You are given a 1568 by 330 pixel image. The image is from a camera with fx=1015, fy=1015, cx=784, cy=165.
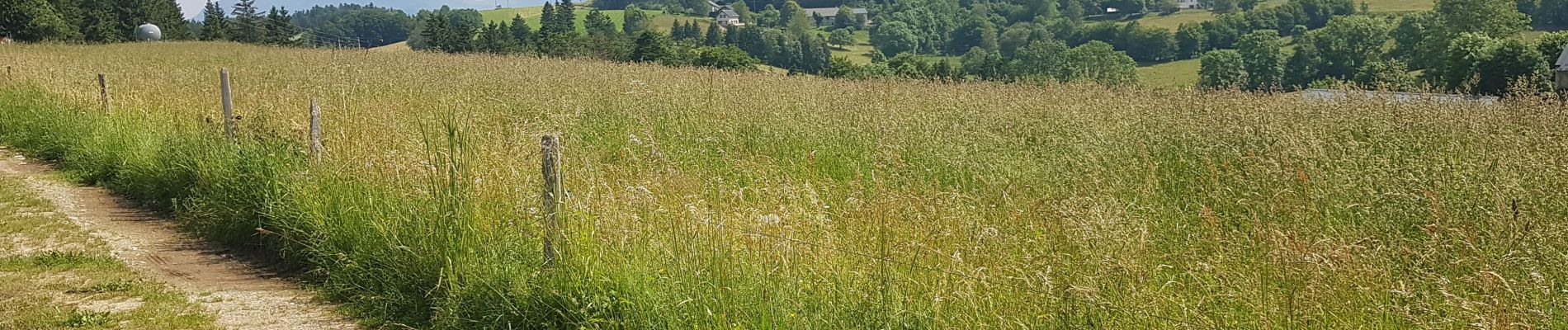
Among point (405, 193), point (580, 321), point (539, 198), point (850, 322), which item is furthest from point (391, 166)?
point (850, 322)

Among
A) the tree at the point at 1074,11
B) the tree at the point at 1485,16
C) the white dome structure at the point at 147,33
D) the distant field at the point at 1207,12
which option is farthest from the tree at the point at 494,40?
the tree at the point at 1074,11

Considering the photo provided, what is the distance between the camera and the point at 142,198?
8.78m

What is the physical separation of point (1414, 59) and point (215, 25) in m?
56.1

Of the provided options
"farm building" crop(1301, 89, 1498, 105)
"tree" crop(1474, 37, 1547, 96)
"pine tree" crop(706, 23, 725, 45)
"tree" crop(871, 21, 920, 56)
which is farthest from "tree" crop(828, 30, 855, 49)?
"farm building" crop(1301, 89, 1498, 105)

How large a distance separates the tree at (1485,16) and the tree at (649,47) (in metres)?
36.8

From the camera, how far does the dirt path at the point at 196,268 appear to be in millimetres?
5461

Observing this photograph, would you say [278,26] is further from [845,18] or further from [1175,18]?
[845,18]

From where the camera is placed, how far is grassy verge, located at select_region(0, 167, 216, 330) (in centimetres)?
527

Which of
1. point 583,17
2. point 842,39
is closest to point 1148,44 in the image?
point 842,39

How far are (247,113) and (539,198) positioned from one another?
536cm

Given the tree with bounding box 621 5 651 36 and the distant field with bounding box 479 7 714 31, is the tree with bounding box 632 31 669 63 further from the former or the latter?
the distant field with bounding box 479 7 714 31

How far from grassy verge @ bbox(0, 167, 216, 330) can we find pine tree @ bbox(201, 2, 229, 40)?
50416mm

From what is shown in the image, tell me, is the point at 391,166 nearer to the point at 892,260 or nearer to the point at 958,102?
the point at 892,260

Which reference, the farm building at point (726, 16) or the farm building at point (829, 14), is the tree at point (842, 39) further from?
the farm building at point (726, 16)
